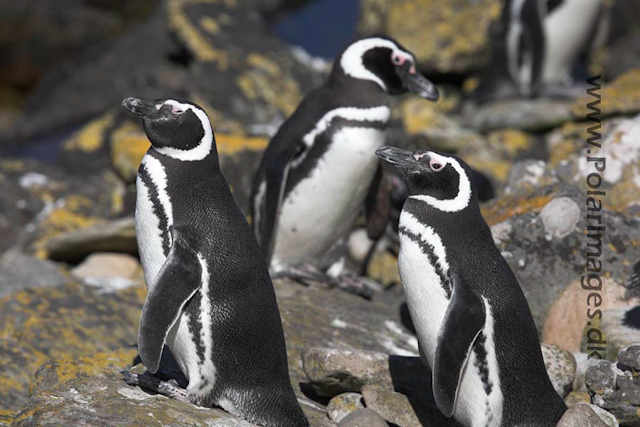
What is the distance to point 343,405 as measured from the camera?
3.55 metres

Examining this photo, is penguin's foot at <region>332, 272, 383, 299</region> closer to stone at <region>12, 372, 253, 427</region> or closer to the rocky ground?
the rocky ground

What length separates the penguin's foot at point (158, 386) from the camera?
10.6 feet

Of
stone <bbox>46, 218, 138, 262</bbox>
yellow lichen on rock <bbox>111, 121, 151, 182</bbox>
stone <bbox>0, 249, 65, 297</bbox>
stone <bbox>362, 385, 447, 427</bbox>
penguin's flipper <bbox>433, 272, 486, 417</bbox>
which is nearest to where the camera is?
penguin's flipper <bbox>433, 272, 486, 417</bbox>

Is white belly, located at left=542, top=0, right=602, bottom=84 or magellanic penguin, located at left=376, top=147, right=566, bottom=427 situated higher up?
white belly, located at left=542, top=0, right=602, bottom=84

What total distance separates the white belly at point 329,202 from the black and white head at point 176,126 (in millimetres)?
1629

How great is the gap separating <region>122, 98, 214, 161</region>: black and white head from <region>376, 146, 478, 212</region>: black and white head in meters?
0.72

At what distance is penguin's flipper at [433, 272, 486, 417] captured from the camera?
3.09 meters

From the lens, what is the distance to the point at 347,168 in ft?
16.5

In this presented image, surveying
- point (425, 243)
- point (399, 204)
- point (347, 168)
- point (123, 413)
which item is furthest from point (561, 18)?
point (123, 413)

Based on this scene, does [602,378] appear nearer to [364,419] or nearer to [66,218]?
[364,419]

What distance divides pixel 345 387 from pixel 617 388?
98cm

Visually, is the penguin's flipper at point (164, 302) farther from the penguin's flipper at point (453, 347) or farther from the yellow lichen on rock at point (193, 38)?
the yellow lichen on rock at point (193, 38)

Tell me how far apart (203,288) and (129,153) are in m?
3.68

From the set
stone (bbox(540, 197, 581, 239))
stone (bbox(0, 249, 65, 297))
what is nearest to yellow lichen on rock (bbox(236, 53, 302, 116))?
stone (bbox(0, 249, 65, 297))
